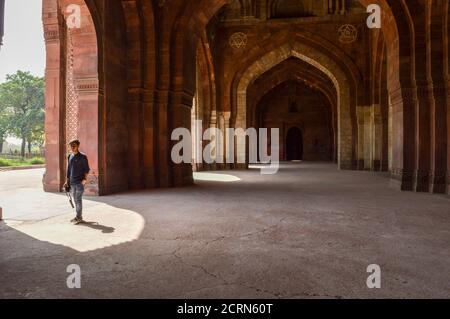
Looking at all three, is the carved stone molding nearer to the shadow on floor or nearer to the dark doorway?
the shadow on floor

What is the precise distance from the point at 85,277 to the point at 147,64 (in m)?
7.25

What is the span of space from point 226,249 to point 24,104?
3629 cm

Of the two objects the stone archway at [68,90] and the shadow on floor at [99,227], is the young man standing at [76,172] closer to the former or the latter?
the shadow on floor at [99,227]

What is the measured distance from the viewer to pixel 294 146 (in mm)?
32656

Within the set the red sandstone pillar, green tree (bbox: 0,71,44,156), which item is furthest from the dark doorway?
the red sandstone pillar

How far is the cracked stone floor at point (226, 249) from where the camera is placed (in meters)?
2.43

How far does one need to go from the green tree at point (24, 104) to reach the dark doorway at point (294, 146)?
2340 centimetres

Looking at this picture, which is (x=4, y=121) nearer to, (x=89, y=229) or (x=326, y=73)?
(x=326, y=73)

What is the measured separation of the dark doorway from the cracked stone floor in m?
26.7

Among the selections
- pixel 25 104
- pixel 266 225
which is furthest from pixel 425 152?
pixel 25 104

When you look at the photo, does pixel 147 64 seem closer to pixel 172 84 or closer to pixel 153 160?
pixel 172 84

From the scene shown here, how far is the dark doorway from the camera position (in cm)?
3250

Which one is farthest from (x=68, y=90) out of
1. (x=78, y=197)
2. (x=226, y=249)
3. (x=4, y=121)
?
(x=4, y=121)

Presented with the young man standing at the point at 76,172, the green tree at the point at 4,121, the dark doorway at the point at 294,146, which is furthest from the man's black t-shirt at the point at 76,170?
the green tree at the point at 4,121
